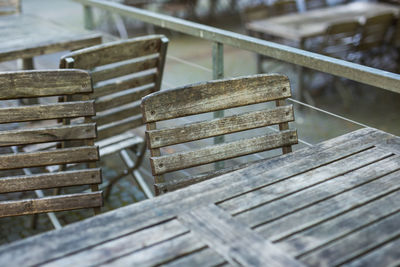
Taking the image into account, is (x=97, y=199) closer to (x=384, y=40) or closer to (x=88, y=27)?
(x=88, y=27)

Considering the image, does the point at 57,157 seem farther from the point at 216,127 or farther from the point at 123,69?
the point at 123,69

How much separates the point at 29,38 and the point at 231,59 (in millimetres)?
3850

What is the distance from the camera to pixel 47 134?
7.63 feet

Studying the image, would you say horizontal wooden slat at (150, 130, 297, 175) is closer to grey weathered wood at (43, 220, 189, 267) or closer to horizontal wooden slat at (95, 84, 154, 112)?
grey weathered wood at (43, 220, 189, 267)

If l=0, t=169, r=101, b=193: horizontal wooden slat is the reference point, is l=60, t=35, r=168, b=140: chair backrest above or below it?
above

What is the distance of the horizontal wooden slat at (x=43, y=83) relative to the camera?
229 centimetres

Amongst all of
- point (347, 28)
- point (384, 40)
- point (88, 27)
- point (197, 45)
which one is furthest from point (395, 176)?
point (197, 45)

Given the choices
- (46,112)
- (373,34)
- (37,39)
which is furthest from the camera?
(373,34)

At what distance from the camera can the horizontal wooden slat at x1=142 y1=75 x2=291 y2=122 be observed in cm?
206

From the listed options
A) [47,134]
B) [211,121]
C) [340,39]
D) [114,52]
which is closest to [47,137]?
[47,134]

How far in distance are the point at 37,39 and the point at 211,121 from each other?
1868mm

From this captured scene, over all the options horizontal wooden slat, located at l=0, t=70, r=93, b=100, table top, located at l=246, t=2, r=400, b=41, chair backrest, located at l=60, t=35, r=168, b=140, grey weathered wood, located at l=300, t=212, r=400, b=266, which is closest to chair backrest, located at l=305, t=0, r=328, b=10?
table top, located at l=246, t=2, r=400, b=41

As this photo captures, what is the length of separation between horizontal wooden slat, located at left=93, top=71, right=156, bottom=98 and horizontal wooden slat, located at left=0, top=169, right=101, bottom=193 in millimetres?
756

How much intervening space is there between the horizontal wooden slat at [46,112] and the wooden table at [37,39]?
3.92 feet
